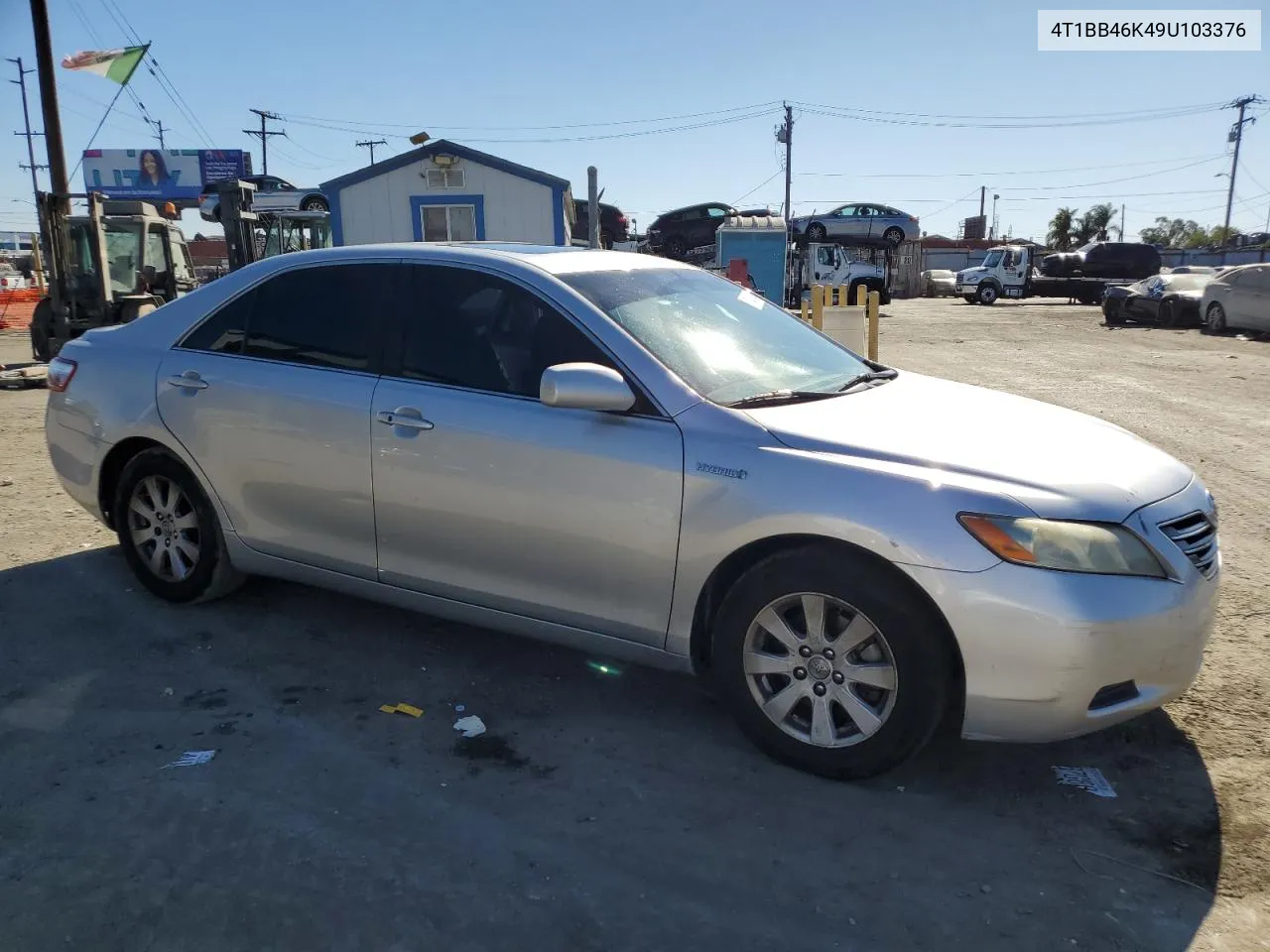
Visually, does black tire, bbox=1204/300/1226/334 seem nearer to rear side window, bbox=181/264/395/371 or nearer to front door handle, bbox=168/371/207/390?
rear side window, bbox=181/264/395/371

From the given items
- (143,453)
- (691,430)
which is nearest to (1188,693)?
(691,430)

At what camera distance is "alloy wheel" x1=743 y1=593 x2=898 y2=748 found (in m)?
2.95

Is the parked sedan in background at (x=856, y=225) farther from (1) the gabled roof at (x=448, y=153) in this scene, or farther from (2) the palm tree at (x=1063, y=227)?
(2) the palm tree at (x=1063, y=227)

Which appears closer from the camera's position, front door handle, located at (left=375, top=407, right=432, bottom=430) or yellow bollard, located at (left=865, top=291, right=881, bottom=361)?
front door handle, located at (left=375, top=407, right=432, bottom=430)

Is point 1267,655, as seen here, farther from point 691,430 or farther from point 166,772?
point 166,772

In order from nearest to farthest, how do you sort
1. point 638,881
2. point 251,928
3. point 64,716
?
1. point 251,928
2. point 638,881
3. point 64,716

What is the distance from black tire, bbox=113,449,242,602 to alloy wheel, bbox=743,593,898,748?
2666 mm

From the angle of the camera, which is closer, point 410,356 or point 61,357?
point 410,356

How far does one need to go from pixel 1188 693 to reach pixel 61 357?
5456mm

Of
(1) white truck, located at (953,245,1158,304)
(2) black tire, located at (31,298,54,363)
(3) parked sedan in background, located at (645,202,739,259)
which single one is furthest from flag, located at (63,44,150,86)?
(1) white truck, located at (953,245,1158,304)

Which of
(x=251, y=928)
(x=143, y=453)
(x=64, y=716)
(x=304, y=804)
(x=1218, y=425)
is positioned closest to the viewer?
(x=251, y=928)

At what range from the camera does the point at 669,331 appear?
3.58 meters

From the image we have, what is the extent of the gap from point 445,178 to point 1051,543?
47.4 feet

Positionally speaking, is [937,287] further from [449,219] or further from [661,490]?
[661,490]
